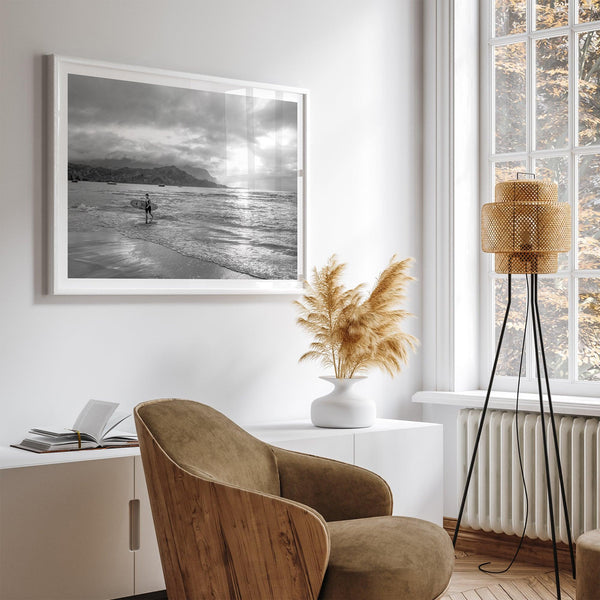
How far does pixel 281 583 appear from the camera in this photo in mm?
2598

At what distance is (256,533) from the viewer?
262cm

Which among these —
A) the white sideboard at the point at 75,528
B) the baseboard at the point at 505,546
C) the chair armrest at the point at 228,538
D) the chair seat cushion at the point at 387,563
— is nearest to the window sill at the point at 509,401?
the baseboard at the point at 505,546

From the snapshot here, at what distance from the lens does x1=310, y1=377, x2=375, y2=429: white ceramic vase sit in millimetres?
3842

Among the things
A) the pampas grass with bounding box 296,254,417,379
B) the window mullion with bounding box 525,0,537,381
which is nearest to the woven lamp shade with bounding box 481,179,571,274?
the pampas grass with bounding box 296,254,417,379

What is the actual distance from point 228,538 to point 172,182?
159 cm

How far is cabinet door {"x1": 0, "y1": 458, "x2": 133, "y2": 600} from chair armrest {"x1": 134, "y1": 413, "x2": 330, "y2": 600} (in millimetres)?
299

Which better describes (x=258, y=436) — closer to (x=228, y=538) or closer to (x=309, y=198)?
(x=228, y=538)

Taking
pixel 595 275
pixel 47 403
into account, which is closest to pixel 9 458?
pixel 47 403

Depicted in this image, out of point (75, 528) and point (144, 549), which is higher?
point (75, 528)

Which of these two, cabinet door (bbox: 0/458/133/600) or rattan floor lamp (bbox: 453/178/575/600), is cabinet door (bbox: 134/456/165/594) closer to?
cabinet door (bbox: 0/458/133/600)

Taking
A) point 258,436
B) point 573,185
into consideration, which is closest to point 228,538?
point 258,436

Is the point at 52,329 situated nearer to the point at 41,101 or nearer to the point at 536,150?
the point at 41,101

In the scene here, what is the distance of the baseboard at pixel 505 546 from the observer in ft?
13.6

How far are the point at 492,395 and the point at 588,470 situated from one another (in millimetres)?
582
